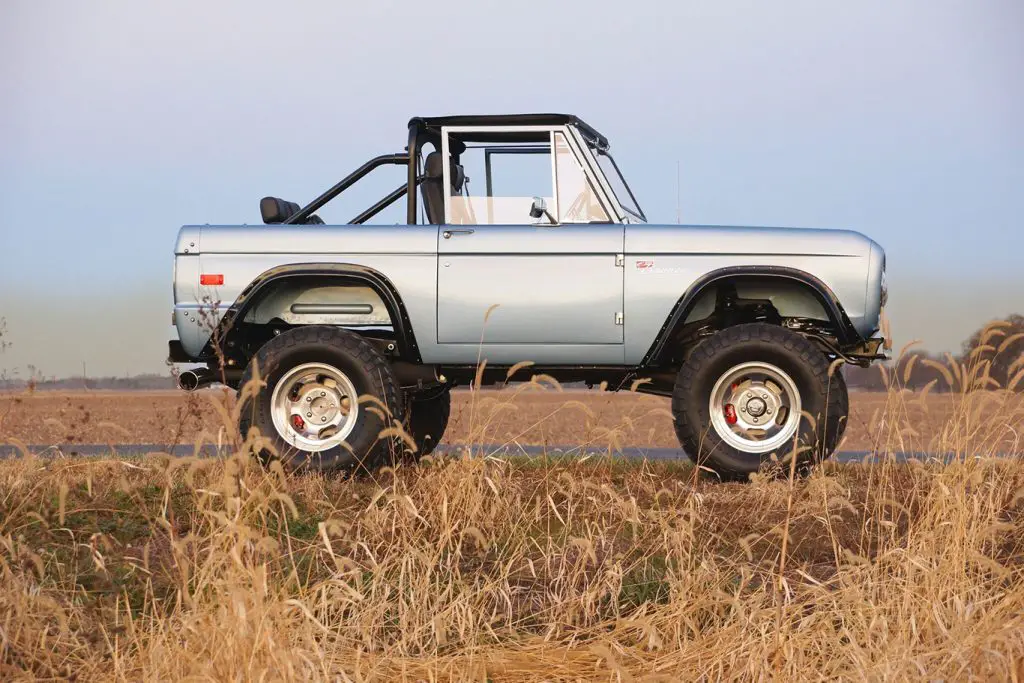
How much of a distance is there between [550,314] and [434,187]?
5.06ft

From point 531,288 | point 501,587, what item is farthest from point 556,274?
point 501,587

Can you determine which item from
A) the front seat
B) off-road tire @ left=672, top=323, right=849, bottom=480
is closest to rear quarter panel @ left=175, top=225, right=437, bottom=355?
the front seat

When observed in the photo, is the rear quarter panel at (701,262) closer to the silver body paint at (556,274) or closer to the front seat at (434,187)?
the silver body paint at (556,274)

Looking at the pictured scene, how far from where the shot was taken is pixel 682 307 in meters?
7.76

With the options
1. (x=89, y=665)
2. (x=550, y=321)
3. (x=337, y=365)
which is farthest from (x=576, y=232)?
(x=89, y=665)

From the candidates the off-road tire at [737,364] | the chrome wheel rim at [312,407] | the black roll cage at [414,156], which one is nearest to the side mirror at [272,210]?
the black roll cage at [414,156]

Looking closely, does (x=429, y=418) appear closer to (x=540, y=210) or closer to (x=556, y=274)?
(x=556, y=274)

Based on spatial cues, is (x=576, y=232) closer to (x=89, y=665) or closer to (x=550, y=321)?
(x=550, y=321)

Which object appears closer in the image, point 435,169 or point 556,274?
point 556,274

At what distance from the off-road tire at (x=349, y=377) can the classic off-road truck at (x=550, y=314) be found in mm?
14

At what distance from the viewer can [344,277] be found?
316 inches

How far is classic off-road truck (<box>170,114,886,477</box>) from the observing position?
7730 mm

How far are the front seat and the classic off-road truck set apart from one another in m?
0.62

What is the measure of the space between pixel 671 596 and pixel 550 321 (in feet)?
11.5
